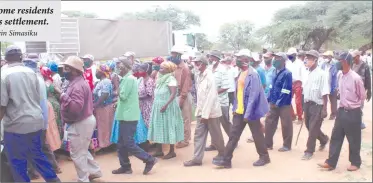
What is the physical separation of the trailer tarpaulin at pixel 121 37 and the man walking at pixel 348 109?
6.54 metres

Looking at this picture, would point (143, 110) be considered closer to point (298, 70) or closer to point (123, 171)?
point (123, 171)

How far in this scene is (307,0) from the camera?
26688 millimetres

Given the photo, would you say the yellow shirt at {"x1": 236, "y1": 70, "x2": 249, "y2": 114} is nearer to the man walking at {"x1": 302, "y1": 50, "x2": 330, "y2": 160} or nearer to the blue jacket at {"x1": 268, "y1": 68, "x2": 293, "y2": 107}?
the blue jacket at {"x1": 268, "y1": 68, "x2": 293, "y2": 107}

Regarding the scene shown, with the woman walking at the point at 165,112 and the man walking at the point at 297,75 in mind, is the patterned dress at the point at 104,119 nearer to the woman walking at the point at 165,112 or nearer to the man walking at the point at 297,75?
the woman walking at the point at 165,112

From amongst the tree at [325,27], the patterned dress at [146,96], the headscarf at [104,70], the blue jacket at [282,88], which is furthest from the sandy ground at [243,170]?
the tree at [325,27]

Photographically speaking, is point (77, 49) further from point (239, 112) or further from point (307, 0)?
point (307, 0)

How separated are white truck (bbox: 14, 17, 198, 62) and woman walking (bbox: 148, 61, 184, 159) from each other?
3956mm

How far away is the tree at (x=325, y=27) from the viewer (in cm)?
2089

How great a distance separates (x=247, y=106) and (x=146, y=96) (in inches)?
70.4

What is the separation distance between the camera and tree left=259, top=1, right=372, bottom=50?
68.5ft

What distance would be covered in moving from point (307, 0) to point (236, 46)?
21.3 m

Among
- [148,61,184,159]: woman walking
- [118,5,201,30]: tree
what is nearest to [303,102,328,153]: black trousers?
[148,61,184,159]: woman walking

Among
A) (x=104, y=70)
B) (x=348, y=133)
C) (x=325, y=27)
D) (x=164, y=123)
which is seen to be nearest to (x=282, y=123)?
(x=348, y=133)

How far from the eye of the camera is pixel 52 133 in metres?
5.43
